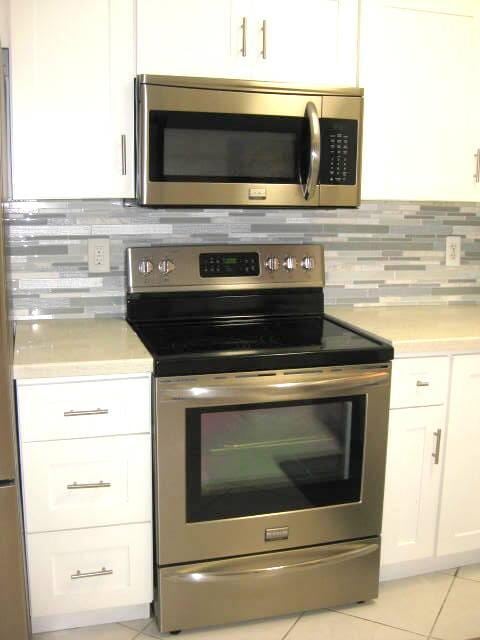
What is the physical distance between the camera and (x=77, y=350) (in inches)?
77.1

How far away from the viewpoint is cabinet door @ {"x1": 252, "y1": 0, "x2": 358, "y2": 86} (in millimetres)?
2146

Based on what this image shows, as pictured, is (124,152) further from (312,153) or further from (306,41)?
(306,41)

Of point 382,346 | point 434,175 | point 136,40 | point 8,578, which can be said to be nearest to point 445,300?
point 434,175

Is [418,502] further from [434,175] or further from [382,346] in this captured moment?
[434,175]

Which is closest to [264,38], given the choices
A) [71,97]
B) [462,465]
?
[71,97]

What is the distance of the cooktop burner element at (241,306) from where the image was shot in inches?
79.8

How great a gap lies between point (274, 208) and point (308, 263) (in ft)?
1.01

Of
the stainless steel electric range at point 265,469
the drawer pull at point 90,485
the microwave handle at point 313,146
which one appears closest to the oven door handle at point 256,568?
the stainless steel electric range at point 265,469

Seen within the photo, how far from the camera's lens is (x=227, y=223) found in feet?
8.21

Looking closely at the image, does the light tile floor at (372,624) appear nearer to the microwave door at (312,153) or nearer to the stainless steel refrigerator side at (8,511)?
the stainless steel refrigerator side at (8,511)

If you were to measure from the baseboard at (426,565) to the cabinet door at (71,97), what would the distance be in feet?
5.16

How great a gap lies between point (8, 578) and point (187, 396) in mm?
658

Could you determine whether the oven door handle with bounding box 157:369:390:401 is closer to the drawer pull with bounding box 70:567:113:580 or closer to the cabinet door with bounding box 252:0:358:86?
the drawer pull with bounding box 70:567:113:580

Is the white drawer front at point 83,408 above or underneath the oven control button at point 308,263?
underneath
